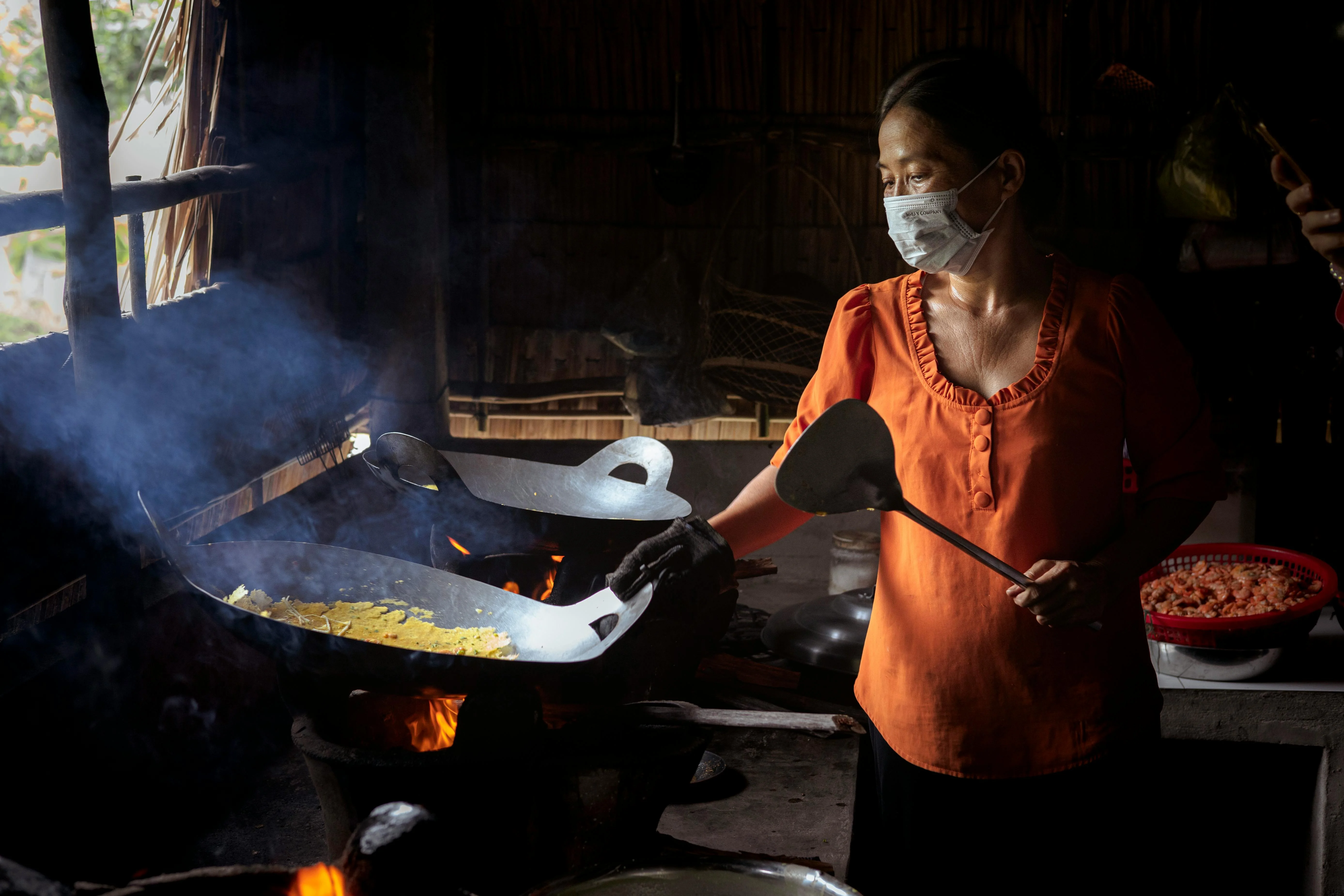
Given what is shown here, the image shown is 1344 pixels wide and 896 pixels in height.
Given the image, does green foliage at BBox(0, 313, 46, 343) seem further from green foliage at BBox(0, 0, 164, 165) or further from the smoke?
green foliage at BBox(0, 0, 164, 165)

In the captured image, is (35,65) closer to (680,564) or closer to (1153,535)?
(680,564)

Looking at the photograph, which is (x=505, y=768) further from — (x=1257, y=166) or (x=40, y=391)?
(x=1257, y=166)

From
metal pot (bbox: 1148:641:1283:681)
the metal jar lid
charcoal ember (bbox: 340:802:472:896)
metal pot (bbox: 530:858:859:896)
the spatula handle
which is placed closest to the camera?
charcoal ember (bbox: 340:802:472:896)

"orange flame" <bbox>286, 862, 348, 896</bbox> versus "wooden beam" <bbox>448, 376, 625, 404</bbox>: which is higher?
"orange flame" <bbox>286, 862, 348, 896</bbox>

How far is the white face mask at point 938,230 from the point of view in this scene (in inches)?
71.0

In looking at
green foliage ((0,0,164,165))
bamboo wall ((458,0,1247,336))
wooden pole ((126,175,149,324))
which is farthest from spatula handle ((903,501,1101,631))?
bamboo wall ((458,0,1247,336))

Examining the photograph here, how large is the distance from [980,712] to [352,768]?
110 centimetres

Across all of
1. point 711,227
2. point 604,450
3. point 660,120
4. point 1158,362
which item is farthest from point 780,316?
point 1158,362

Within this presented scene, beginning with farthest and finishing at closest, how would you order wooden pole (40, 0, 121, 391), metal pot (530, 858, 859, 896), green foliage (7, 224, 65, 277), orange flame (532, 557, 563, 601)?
1. green foliage (7, 224, 65, 277)
2. orange flame (532, 557, 563, 601)
3. wooden pole (40, 0, 121, 391)
4. metal pot (530, 858, 859, 896)

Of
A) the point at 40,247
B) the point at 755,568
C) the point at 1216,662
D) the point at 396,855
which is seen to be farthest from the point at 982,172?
the point at 40,247

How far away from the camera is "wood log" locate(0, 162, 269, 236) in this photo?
1.99 metres

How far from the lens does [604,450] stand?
3.30 m

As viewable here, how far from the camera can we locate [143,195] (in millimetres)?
2570

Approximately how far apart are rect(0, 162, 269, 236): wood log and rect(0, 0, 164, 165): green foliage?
0.16 metres
